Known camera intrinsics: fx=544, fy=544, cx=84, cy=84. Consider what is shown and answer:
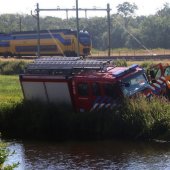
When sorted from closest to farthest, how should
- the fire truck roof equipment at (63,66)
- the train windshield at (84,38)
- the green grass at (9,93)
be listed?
the fire truck roof equipment at (63,66) → the green grass at (9,93) → the train windshield at (84,38)

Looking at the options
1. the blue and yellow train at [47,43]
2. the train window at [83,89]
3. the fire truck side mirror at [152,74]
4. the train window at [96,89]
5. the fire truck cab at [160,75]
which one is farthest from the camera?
the blue and yellow train at [47,43]

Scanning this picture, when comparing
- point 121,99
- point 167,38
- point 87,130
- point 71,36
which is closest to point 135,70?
point 121,99

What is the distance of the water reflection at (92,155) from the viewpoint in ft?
62.3

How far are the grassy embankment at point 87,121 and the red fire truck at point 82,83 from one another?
0.64 metres

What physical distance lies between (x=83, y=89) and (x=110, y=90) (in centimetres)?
133

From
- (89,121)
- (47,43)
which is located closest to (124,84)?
(89,121)

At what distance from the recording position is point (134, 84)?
24.7 metres

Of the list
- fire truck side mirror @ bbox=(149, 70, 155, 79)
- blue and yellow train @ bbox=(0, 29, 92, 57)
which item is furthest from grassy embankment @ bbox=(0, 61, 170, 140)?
blue and yellow train @ bbox=(0, 29, 92, 57)

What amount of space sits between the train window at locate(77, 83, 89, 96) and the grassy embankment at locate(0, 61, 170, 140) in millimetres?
948

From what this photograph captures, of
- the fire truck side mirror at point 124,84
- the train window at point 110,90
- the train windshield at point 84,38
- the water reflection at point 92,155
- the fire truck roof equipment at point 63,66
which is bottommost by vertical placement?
the water reflection at point 92,155

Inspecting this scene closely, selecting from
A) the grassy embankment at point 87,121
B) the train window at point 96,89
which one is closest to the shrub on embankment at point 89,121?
the grassy embankment at point 87,121

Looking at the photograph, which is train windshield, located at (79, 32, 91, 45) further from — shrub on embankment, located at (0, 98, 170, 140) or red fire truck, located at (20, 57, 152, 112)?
shrub on embankment, located at (0, 98, 170, 140)

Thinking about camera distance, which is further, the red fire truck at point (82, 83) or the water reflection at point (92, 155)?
the red fire truck at point (82, 83)

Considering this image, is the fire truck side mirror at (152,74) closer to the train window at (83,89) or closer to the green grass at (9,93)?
the train window at (83,89)
